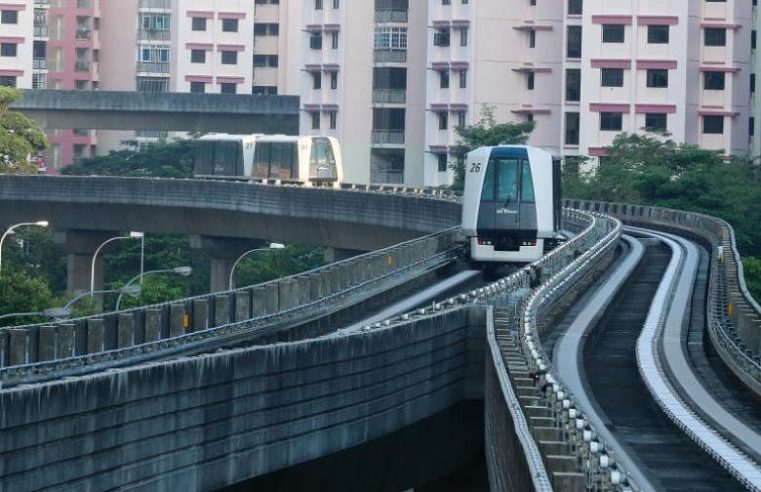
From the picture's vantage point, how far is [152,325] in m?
34.5

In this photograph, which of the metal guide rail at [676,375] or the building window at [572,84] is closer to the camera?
the metal guide rail at [676,375]

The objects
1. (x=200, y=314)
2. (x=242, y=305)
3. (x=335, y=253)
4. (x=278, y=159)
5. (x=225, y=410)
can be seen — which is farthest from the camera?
(x=278, y=159)

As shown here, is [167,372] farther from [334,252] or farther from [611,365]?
[334,252]

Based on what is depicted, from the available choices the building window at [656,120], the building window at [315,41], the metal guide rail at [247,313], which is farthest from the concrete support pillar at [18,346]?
the building window at [315,41]

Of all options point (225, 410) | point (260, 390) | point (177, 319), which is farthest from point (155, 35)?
point (225, 410)

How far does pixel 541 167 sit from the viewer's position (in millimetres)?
58594

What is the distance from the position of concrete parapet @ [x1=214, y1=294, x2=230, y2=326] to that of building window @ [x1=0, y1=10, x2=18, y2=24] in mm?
133082

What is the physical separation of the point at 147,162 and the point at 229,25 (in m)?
25.0

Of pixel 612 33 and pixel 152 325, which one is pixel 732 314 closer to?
pixel 152 325

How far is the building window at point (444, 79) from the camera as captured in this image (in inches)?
5010

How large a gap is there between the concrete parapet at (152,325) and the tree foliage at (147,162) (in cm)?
10422

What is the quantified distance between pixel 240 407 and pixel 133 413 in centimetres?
353

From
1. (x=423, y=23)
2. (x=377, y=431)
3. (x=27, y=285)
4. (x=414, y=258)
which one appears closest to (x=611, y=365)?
(x=377, y=431)

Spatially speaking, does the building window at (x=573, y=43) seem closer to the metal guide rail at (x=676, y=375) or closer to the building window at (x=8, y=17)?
the metal guide rail at (x=676, y=375)
